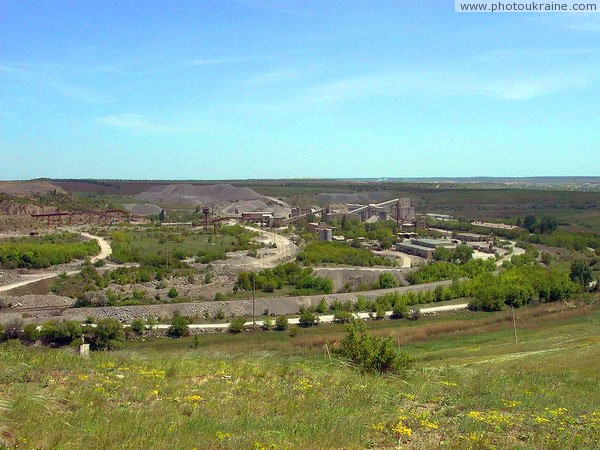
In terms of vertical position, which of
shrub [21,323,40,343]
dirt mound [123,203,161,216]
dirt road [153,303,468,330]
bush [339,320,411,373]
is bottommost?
dirt road [153,303,468,330]

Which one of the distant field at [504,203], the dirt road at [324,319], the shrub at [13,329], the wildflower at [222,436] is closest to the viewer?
the wildflower at [222,436]

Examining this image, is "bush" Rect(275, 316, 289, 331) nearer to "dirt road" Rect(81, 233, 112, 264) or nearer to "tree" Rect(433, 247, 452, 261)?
"dirt road" Rect(81, 233, 112, 264)

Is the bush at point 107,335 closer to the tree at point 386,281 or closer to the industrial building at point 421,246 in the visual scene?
the tree at point 386,281

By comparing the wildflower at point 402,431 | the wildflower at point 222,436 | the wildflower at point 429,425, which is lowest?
the wildflower at point 429,425

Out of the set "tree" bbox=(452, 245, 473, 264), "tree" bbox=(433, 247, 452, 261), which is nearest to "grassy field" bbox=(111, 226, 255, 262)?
"tree" bbox=(433, 247, 452, 261)

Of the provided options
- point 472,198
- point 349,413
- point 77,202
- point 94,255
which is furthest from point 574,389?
point 472,198

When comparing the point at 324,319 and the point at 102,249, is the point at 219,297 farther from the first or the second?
the point at 102,249

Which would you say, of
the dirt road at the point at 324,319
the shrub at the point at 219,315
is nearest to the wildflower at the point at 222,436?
the dirt road at the point at 324,319
